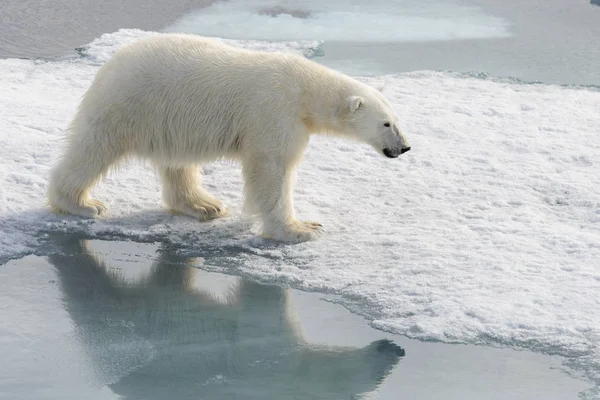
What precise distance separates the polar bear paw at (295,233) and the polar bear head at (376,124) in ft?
2.13

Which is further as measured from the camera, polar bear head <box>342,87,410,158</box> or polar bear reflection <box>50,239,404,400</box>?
polar bear head <box>342,87,410,158</box>

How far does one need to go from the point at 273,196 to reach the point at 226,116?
549 millimetres

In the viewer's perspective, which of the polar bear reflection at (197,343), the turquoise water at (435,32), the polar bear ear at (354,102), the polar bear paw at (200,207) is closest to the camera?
the polar bear reflection at (197,343)

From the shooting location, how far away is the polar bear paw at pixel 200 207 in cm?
591

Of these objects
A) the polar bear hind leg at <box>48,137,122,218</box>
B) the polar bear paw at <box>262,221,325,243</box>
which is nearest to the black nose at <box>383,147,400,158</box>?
the polar bear paw at <box>262,221,325,243</box>

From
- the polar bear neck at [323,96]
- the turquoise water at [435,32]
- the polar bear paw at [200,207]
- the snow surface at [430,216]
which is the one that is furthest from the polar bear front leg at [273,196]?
the turquoise water at [435,32]

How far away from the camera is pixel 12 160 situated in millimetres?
6492

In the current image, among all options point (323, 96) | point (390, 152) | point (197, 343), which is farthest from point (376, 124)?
point (197, 343)

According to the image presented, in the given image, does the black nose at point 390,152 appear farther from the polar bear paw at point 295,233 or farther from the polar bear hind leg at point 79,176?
the polar bear hind leg at point 79,176

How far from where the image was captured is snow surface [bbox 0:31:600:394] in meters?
4.78

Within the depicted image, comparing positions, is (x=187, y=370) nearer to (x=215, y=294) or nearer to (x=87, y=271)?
(x=215, y=294)

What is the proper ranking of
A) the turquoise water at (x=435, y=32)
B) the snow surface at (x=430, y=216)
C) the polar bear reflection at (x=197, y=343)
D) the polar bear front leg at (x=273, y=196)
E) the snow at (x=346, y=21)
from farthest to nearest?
the snow at (x=346, y=21) < the turquoise water at (x=435, y=32) < the polar bear front leg at (x=273, y=196) < the snow surface at (x=430, y=216) < the polar bear reflection at (x=197, y=343)

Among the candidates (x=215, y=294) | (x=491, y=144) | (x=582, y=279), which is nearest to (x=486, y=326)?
(x=582, y=279)

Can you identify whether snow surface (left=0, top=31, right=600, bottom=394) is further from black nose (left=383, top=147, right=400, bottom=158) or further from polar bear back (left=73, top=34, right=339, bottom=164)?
polar bear back (left=73, top=34, right=339, bottom=164)
